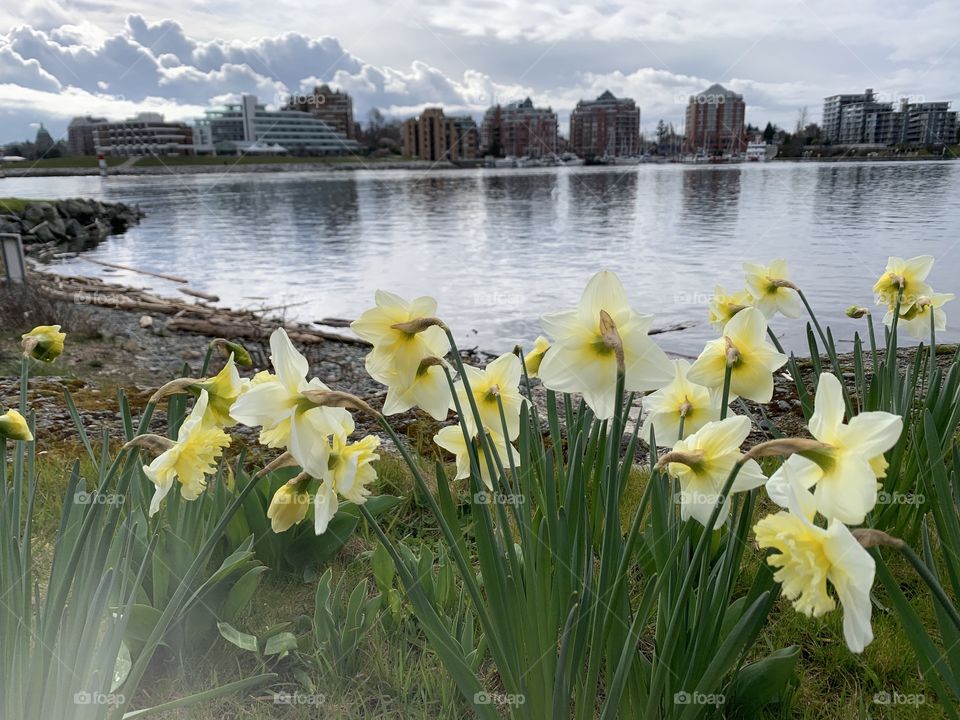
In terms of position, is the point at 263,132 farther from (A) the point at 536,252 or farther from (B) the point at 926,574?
(B) the point at 926,574

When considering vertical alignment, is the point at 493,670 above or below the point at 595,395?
below

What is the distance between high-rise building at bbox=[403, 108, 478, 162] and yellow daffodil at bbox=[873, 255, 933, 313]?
216 ft

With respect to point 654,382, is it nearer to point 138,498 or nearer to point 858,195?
point 138,498

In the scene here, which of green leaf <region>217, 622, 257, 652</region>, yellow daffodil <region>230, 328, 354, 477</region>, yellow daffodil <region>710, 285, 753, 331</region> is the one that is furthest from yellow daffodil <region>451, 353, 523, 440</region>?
green leaf <region>217, 622, 257, 652</region>

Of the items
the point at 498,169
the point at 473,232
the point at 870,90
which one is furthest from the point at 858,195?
the point at 498,169

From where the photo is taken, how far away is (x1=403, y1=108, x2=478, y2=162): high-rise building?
65.8m

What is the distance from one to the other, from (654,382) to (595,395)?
0.36 feet

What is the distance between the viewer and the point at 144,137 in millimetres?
73062

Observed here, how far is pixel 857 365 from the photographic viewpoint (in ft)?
8.46

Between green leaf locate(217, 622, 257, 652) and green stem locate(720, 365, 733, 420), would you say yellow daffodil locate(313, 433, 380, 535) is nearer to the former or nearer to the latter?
green stem locate(720, 365, 733, 420)

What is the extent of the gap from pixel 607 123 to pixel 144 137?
50.2 m

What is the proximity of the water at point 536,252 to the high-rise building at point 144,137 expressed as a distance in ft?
158

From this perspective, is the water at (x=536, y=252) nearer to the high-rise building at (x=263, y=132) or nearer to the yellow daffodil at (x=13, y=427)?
the yellow daffodil at (x=13, y=427)

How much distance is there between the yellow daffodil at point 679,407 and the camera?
5.38ft
